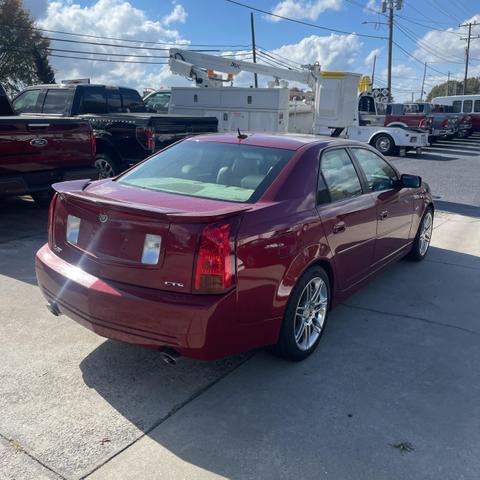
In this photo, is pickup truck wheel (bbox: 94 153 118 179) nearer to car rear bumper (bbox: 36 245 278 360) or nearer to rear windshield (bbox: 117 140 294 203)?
rear windshield (bbox: 117 140 294 203)

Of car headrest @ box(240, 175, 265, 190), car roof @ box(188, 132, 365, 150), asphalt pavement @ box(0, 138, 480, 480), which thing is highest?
car roof @ box(188, 132, 365, 150)

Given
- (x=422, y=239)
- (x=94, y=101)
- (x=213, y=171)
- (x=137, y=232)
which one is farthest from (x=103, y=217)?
(x=94, y=101)

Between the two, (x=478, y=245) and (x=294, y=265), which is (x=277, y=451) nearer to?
(x=294, y=265)

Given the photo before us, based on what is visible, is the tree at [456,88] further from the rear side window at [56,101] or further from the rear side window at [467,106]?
the rear side window at [56,101]

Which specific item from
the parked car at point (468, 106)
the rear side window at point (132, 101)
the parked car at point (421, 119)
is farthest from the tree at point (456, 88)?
the rear side window at point (132, 101)

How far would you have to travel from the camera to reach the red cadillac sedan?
2877 mm

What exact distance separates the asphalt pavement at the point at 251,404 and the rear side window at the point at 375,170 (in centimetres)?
115

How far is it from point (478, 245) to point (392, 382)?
170 inches

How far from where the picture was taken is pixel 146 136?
8.34 meters

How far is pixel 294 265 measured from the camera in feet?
10.9

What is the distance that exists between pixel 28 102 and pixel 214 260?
28.4ft

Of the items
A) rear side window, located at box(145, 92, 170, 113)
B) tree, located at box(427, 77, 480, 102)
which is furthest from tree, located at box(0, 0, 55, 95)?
tree, located at box(427, 77, 480, 102)

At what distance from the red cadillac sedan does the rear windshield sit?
1 cm

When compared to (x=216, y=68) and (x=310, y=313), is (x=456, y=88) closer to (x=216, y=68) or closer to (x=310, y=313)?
(x=216, y=68)
